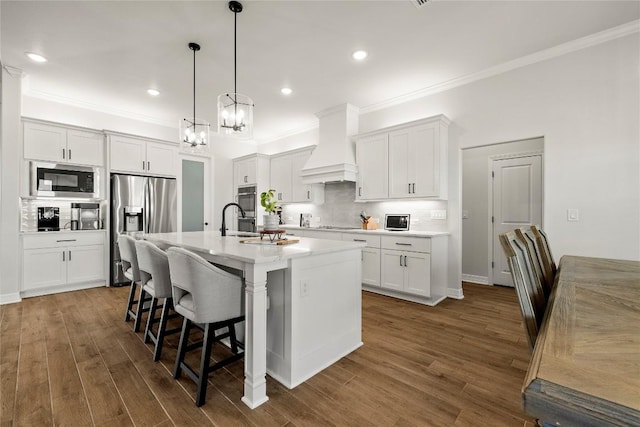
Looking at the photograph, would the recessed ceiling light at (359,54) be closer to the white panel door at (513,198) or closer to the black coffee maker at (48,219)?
the white panel door at (513,198)

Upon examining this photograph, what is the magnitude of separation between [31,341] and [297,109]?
4.53 m

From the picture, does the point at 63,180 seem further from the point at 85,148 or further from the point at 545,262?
the point at 545,262

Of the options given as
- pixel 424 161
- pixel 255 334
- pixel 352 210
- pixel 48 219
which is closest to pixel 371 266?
pixel 352 210

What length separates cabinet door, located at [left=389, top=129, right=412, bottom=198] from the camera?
4078mm

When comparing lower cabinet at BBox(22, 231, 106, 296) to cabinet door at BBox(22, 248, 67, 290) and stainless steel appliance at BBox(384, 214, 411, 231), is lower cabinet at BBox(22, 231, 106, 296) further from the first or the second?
stainless steel appliance at BBox(384, 214, 411, 231)

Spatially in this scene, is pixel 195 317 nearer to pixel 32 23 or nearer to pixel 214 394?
pixel 214 394

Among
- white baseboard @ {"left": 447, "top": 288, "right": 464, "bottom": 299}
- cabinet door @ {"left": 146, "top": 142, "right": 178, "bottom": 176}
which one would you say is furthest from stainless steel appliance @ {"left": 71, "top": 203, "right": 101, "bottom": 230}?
white baseboard @ {"left": 447, "top": 288, "right": 464, "bottom": 299}

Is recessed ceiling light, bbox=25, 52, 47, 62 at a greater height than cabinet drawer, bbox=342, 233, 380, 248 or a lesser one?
greater

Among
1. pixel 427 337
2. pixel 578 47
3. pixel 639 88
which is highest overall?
pixel 578 47

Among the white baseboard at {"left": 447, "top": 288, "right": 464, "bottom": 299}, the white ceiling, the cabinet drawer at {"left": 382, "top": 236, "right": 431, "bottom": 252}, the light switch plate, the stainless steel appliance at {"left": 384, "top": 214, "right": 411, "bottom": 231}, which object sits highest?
the white ceiling

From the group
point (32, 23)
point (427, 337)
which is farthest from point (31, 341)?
point (427, 337)

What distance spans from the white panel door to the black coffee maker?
652 cm

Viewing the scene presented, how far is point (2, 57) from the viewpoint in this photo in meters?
3.35

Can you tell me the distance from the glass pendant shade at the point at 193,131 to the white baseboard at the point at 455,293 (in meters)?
3.76
